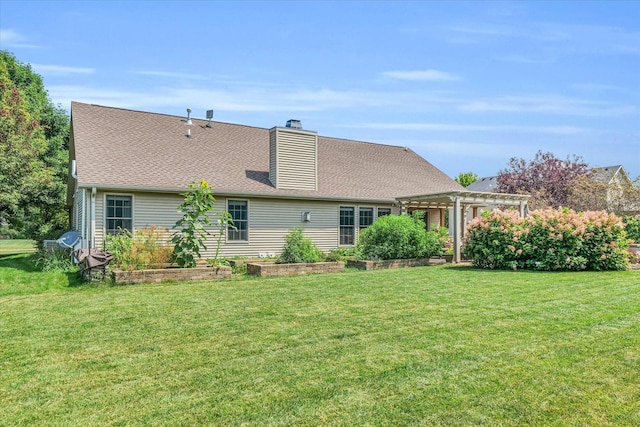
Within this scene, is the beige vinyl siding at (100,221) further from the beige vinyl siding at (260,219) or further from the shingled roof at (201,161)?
the shingled roof at (201,161)

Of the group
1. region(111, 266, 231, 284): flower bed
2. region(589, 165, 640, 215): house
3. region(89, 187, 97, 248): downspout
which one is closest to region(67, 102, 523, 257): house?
region(89, 187, 97, 248): downspout

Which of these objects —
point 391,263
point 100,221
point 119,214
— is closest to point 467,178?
point 391,263

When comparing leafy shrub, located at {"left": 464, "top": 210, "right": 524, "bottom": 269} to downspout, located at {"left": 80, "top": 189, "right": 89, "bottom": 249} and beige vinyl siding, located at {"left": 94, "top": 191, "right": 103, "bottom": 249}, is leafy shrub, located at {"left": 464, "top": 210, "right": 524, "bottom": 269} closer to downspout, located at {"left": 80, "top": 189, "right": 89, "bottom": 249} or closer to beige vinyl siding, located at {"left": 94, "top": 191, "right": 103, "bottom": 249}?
beige vinyl siding, located at {"left": 94, "top": 191, "right": 103, "bottom": 249}

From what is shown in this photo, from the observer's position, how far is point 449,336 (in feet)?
16.3

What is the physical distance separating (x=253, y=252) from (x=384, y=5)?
26.8ft

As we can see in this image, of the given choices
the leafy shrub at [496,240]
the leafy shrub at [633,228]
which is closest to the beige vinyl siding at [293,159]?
the leafy shrub at [496,240]

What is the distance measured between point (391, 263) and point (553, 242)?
435 centimetres

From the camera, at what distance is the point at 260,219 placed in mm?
14648

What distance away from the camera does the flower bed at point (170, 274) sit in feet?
30.7

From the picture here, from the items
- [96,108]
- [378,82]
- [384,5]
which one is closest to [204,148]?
[96,108]

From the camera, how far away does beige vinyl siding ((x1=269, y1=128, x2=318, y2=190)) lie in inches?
595

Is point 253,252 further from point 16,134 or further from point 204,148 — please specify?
point 16,134

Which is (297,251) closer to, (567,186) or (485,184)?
(567,186)

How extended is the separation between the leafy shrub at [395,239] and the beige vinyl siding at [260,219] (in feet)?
7.24
